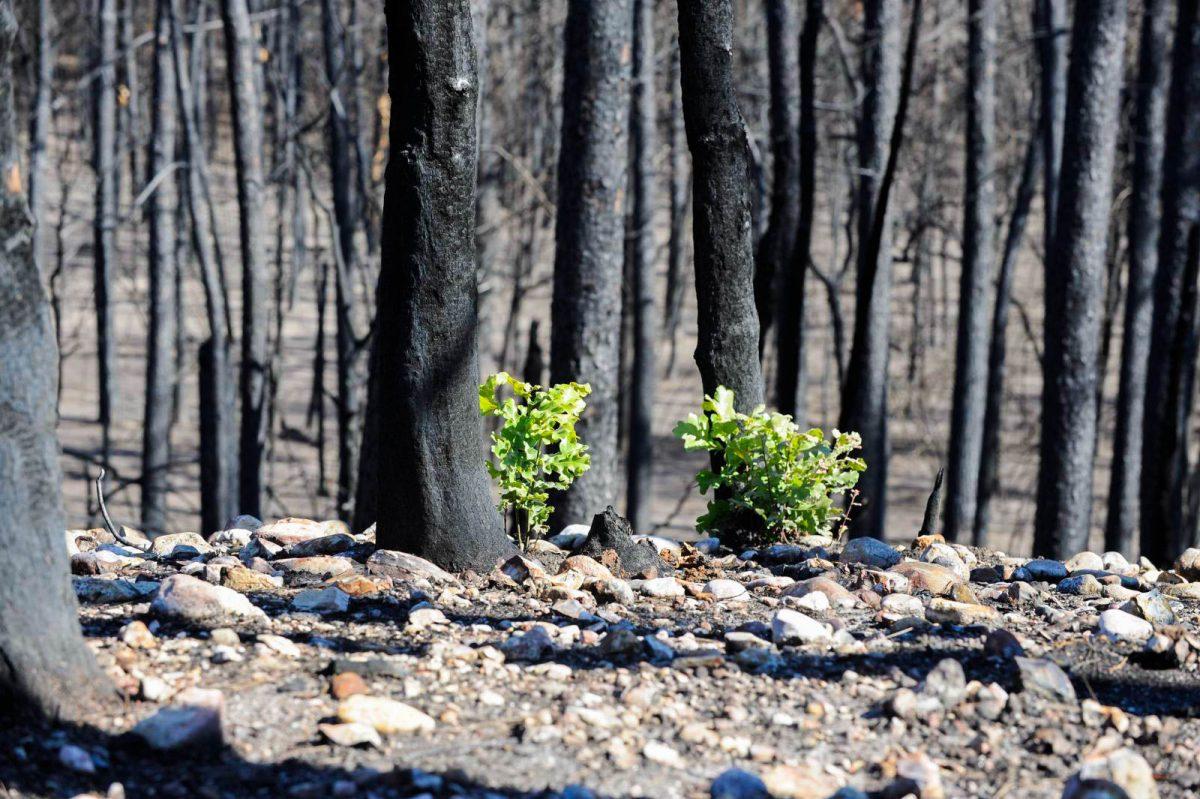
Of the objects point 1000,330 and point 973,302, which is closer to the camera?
point 973,302

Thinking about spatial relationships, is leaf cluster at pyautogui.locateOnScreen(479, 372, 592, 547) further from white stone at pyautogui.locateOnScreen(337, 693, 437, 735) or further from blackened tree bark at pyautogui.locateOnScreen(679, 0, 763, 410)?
white stone at pyautogui.locateOnScreen(337, 693, 437, 735)

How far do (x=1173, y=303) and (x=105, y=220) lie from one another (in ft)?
38.0

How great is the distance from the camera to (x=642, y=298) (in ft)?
45.0

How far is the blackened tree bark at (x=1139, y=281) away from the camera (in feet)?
36.9

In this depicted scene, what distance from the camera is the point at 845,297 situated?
3195 centimetres

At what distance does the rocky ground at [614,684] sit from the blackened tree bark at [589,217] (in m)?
3.26

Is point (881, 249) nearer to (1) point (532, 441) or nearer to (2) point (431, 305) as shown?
(1) point (532, 441)

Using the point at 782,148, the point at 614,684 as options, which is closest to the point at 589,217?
the point at 782,148

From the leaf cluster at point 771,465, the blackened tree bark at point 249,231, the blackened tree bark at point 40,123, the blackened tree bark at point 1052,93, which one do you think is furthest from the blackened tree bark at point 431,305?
the blackened tree bark at point 1052,93

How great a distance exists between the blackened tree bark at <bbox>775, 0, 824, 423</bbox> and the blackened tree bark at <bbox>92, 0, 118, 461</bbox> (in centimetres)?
869

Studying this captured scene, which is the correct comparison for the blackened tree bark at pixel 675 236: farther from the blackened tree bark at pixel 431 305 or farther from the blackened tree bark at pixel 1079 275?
the blackened tree bark at pixel 431 305

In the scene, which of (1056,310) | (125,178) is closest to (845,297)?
(125,178)

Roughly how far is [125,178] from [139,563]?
115ft

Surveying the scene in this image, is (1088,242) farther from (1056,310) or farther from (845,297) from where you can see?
(845,297)
